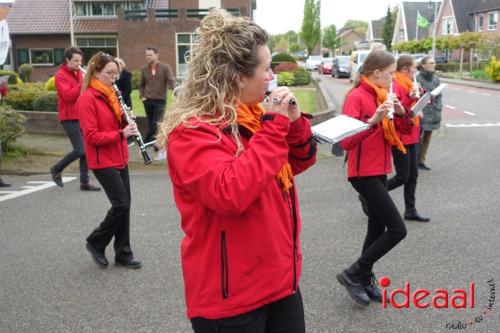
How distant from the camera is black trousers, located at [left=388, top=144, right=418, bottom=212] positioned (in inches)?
243

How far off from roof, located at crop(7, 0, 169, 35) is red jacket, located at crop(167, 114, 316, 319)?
38.6 metres

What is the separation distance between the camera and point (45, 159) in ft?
35.3

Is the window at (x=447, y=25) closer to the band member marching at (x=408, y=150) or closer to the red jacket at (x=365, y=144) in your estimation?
the band member marching at (x=408, y=150)

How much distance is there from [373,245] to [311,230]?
201cm

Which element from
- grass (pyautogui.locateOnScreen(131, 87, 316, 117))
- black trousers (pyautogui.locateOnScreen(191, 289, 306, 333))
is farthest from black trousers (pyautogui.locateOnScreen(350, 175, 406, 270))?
grass (pyautogui.locateOnScreen(131, 87, 316, 117))

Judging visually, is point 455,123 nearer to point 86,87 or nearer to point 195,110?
point 86,87

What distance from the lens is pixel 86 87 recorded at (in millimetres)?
5012

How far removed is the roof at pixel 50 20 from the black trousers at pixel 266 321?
38616mm

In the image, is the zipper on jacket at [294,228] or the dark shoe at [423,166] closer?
Answer: the zipper on jacket at [294,228]

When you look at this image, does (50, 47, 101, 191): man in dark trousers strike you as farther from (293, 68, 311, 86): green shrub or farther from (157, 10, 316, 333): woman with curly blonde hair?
(293, 68, 311, 86): green shrub

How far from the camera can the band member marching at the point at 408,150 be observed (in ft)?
20.2

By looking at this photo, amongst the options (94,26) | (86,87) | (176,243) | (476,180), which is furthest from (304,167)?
(94,26)

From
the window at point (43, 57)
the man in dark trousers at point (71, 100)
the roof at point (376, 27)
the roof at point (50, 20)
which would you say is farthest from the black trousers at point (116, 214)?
the roof at point (376, 27)

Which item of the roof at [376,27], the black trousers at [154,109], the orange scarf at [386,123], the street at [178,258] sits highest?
the roof at [376,27]
